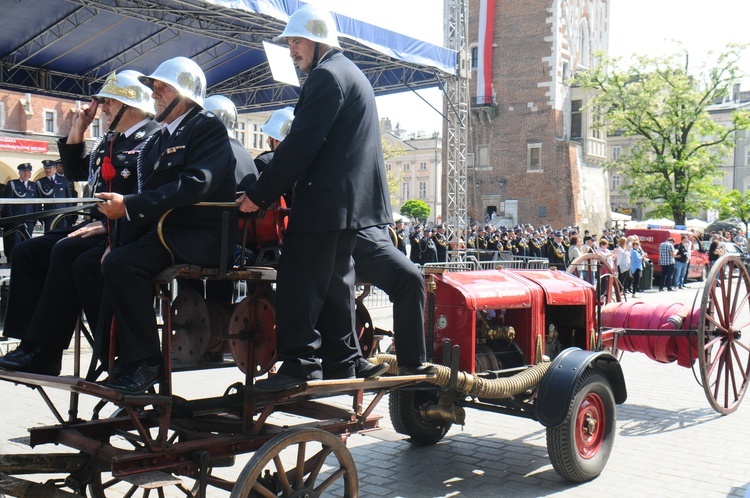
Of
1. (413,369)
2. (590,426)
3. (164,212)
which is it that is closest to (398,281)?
(413,369)

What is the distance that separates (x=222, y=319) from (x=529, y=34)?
47491 mm

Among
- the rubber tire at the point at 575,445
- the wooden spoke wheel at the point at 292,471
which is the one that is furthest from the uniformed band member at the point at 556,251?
the wooden spoke wheel at the point at 292,471

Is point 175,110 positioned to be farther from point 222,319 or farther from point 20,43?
point 20,43

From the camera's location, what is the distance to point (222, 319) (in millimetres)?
4797

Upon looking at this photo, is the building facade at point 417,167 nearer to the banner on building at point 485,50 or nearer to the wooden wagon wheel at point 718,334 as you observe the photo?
the banner on building at point 485,50

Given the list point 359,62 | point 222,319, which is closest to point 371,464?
point 222,319

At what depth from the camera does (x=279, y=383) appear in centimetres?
410

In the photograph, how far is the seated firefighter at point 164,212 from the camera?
394 cm

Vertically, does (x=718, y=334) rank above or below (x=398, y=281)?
below

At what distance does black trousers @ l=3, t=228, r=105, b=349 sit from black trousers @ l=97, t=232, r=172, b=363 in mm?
357

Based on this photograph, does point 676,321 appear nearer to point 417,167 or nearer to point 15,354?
point 15,354

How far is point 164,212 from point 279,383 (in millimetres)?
1052

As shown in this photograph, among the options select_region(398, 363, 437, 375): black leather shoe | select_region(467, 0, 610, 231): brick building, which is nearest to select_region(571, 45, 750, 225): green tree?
select_region(467, 0, 610, 231): brick building

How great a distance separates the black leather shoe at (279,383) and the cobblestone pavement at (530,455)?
91cm
